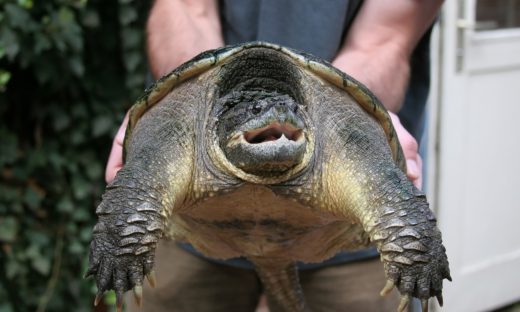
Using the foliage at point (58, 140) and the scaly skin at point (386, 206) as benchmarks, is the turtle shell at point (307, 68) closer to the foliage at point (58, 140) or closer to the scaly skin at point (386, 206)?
the scaly skin at point (386, 206)

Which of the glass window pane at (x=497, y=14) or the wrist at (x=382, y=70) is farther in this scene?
the glass window pane at (x=497, y=14)

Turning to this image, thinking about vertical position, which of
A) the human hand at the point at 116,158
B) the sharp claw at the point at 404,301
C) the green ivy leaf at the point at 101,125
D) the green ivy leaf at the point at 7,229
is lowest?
the green ivy leaf at the point at 7,229

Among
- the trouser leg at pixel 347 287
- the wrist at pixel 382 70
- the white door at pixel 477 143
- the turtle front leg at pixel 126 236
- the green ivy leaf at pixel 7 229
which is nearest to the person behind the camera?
the turtle front leg at pixel 126 236

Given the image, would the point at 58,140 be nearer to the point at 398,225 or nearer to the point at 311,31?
the point at 311,31

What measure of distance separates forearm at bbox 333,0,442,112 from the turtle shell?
0.24 m

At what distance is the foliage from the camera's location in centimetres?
237

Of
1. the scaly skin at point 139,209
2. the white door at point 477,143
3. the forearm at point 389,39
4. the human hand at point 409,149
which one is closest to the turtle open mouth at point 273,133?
the scaly skin at point 139,209

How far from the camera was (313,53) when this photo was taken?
4.71ft

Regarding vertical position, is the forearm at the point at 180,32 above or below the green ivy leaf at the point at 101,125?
above

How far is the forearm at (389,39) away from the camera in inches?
54.2

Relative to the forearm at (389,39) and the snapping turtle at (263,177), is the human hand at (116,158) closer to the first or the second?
the snapping turtle at (263,177)

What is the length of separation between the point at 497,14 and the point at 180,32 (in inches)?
72.7

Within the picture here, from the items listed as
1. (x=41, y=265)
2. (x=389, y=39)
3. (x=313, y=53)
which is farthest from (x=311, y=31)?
(x=41, y=265)

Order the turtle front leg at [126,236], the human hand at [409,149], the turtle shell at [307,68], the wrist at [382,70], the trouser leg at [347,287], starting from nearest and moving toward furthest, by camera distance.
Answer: the turtle front leg at [126,236] < the turtle shell at [307,68] < the human hand at [409,149] < the wrist at [382,70] < the trouser leg at [347,287]
